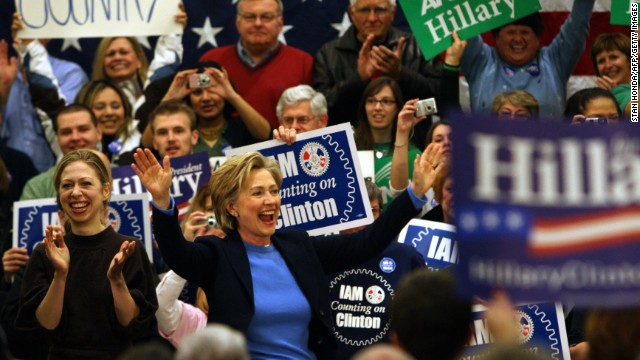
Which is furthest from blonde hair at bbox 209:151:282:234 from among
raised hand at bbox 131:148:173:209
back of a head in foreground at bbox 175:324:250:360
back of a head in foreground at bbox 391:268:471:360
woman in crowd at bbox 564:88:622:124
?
woman in crowd at bbox 564:88:622:124

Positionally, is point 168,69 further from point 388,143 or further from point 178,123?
point 388,143

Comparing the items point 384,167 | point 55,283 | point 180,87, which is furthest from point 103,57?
point 55,283

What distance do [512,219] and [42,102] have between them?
19.9 feet

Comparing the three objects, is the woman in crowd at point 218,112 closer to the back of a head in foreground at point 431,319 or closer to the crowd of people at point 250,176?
the crowd of people at point 250,176

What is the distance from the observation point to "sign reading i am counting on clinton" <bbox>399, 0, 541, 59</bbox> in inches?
344

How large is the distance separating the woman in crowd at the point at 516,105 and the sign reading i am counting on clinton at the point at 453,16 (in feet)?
1.61

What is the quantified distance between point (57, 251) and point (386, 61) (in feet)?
11.2

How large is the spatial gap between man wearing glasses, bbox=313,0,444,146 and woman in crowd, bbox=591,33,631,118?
Result: 1039 millimetres

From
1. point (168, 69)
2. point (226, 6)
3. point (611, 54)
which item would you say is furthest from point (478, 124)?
point (226, 6)

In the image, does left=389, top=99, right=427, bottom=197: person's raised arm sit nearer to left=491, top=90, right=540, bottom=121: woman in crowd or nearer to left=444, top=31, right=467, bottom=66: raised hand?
left=491, top=90, right=540, bottom=121: woman in crowd

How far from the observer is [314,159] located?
7.27m

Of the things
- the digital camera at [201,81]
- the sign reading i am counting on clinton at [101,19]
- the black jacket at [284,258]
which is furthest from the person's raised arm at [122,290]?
the sign reading i am counting on clinton at [101,19]

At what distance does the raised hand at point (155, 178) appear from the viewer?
584 cm

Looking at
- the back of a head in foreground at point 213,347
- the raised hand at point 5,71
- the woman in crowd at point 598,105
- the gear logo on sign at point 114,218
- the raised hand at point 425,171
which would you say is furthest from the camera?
the raised hand at point 5,71
